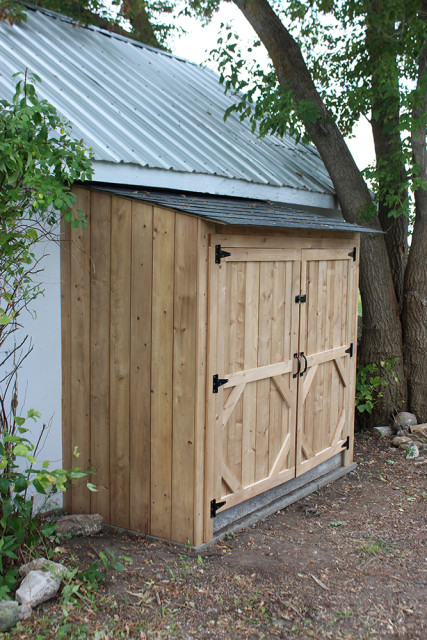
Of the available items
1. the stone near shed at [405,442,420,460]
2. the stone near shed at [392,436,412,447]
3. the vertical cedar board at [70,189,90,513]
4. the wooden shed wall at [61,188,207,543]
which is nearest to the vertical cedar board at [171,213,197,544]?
the wooden shed wall at [61,188,207,543]

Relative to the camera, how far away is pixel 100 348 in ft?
17.1

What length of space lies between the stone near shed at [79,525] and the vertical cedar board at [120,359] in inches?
7.7

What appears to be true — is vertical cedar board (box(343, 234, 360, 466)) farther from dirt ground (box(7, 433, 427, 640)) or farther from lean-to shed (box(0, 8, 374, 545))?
dirt ground (box(7, 433, 427, 640))

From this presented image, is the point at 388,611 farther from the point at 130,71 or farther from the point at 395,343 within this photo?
the point at 130,71

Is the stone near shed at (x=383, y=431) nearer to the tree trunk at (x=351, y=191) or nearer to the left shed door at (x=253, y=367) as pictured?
the tree trunk at (x=351, y=191)

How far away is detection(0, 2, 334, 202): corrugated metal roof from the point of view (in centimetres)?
572

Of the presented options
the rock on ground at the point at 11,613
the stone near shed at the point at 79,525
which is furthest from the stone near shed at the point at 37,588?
the stone near shed at the point at 79,525

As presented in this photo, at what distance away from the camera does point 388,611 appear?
4.27m

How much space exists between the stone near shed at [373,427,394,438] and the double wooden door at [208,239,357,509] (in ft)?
4.52

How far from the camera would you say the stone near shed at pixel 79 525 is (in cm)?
501

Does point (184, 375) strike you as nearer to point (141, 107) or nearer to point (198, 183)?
point (198, 183)

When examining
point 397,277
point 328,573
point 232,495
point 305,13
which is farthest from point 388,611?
point 305,13

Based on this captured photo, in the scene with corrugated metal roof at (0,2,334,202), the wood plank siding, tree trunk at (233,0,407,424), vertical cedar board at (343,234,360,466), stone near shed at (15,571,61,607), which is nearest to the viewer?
stone near shed at (15,571,61,607)

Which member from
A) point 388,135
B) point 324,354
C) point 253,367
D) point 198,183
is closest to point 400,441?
point 324,354
